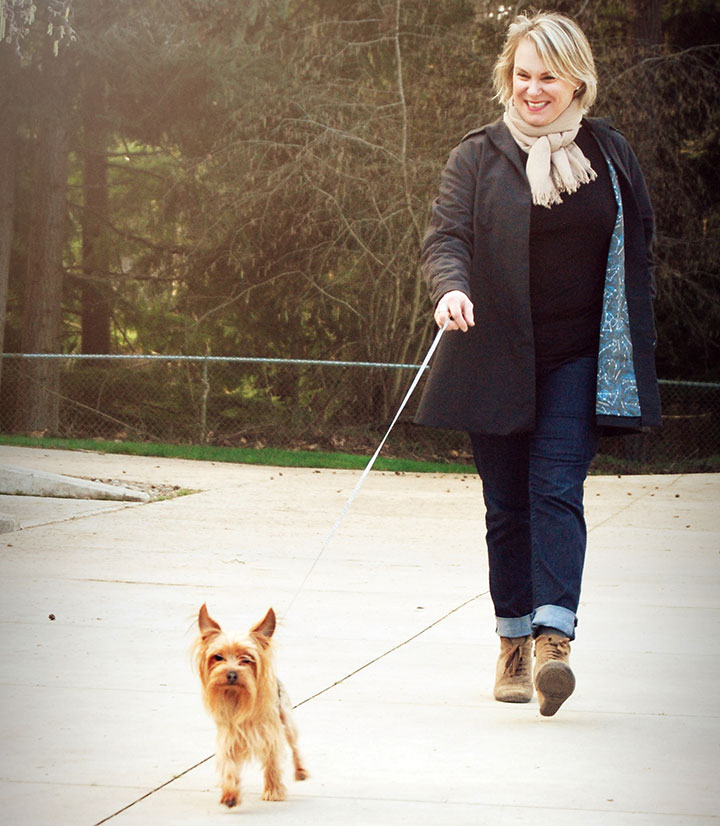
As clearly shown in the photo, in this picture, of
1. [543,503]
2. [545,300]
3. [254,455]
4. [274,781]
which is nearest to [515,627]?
[543,503]

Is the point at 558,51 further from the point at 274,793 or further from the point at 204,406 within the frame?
the point at 204,406

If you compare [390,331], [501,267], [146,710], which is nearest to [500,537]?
[501,267]

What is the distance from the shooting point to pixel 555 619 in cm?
437

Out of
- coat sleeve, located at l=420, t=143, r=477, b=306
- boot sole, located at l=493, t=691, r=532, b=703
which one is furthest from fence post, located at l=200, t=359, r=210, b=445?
boot sole, located at l=493, t=691, r=532, b=703

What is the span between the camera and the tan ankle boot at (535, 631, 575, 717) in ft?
13.7

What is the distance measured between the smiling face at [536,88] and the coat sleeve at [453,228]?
0.83 feet

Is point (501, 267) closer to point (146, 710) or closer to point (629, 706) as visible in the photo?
point (629, 706)

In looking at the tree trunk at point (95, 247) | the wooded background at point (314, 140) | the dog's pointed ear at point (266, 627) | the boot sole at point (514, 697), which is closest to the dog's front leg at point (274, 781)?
the dog's pointed ear at point (266, 627)

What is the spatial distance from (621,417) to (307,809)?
1.68 metres

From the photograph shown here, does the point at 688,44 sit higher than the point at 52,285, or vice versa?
the point at 688,44

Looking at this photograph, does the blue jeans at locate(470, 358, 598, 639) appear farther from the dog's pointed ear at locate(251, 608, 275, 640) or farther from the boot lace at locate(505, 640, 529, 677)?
the dog's pointed ear at locate(251, 608, 275, 640)

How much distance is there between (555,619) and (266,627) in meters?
1.26

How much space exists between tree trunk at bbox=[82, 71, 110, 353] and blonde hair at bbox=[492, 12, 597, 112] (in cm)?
1919

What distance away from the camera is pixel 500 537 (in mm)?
4742
